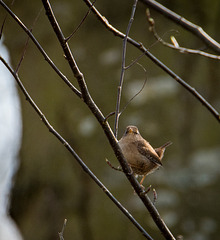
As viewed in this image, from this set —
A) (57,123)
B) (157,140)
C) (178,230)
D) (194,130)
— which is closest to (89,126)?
(57,123)

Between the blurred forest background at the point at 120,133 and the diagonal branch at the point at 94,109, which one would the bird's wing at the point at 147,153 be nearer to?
the blurred forest background at the point at 120,133

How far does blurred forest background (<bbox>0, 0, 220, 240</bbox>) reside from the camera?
3775 millimetres

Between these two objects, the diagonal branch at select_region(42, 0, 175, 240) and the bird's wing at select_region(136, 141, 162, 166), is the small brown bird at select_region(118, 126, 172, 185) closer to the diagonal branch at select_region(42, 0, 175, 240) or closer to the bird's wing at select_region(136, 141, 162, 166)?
the bird's wing at select_region(136, 141, 162, 166)

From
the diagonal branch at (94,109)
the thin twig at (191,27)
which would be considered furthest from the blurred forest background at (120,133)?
the thin twig at (191,27)

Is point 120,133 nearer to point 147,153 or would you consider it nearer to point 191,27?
point 147,153

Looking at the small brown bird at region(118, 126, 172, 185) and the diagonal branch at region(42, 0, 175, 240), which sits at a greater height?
the diagonal branch at region(42, 0, 175, 240)

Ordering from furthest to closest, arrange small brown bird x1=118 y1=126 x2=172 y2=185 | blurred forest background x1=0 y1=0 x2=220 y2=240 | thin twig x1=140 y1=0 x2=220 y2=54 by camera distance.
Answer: blurred forest background x1=0 y1=0 x2=220 y2=240, small brown bird x1=118 y1=126 x2=172 y2=185, thin twig x1=140 y1=0 x2=220 y2=54

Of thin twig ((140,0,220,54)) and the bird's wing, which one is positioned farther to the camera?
the bird's wing

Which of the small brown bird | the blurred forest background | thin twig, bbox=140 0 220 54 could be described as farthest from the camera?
the blurred forest background

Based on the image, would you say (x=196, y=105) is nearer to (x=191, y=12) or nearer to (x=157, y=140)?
(x=157, y=140)

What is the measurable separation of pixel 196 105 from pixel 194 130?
9.5 inches

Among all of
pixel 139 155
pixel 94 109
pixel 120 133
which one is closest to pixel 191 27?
pixel 94 109

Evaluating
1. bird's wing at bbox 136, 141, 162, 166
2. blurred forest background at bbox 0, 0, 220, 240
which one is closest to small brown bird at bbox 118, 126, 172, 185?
bird's wing at bbox 136, 141, 162, 166

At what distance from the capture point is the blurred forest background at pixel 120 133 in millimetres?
3775
